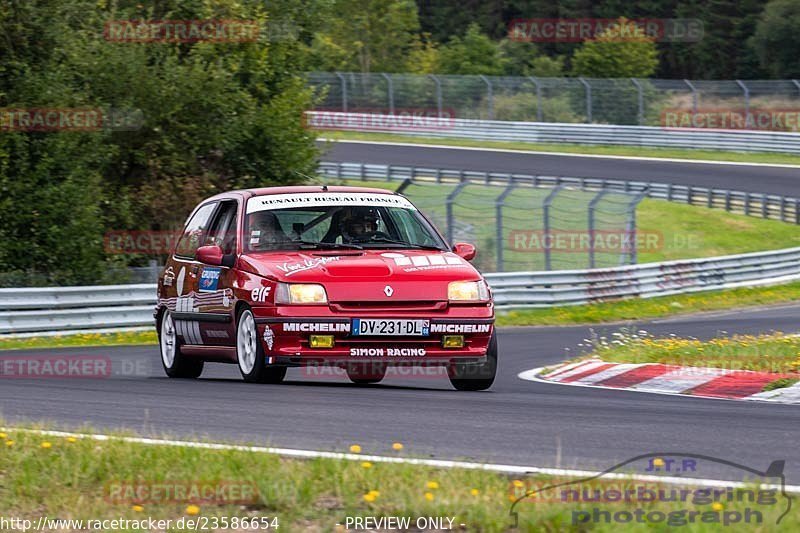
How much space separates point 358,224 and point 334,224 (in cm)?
20

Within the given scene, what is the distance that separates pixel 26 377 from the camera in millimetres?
11453

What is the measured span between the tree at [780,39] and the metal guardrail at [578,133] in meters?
22.9

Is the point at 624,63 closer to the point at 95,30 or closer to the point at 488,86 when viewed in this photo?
the point at 488,86

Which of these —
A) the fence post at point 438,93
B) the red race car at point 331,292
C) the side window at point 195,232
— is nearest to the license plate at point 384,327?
the red race car at point 331,292

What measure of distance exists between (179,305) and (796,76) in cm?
6324

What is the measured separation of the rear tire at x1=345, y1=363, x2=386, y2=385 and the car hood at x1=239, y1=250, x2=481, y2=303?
570 millimetres

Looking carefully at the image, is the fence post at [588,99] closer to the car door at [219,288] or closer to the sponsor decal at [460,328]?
the car door at [219,288]

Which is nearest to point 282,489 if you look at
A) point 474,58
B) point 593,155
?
point 593,155

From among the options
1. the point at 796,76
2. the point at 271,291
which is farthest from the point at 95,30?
the point at 796,76

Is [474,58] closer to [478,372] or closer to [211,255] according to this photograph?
[211,255]

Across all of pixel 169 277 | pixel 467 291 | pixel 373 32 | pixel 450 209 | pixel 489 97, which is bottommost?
pixel 489 97

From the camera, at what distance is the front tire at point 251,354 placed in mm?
9977

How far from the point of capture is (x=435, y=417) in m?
7.90

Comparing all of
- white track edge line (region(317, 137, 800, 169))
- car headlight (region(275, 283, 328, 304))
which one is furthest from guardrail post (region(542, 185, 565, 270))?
white track edge line (region(317, 137, 800, 169))
